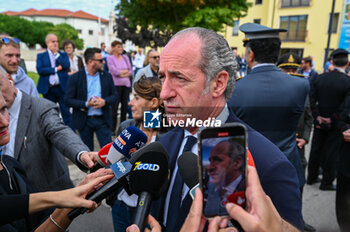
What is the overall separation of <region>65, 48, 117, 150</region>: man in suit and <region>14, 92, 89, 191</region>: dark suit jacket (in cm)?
192

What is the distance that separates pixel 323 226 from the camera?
3555 millimetres

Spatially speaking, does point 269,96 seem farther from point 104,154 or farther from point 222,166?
point 222,166

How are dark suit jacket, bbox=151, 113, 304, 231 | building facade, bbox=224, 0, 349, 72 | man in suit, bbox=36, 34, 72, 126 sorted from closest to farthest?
dark suit jacket, bbox=151, 113, 304, 231
man in suit, bbox=36, 34, 72, 126
building facade, bbox=224, 0, 349, 72

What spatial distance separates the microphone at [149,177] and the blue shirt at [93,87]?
3.37m

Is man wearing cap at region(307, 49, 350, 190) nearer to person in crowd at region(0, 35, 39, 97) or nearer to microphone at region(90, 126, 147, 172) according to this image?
microphone at region(90, 126, 147, 172)

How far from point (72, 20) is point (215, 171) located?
288 feet

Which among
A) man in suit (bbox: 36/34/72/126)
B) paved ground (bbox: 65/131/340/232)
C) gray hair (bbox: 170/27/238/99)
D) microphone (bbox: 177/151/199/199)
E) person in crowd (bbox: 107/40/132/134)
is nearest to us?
microphone (bbox: 177/151/199/199)

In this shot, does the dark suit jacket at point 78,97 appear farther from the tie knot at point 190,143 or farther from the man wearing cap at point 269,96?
the tie knot at point 190,143

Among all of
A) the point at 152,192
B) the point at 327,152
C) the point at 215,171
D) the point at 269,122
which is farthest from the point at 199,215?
the point at 327,152

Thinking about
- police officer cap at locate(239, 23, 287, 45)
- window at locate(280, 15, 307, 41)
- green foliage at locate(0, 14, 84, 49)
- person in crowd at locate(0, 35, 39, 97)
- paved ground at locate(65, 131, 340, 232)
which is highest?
green foliage at locate(0, 14, 84, 49)

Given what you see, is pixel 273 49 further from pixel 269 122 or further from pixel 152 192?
pixel 152 192

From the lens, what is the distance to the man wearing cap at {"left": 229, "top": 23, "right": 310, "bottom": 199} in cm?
242

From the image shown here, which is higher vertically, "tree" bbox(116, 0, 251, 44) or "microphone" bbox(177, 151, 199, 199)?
"tree" bbox(116, 0, 251, 44)

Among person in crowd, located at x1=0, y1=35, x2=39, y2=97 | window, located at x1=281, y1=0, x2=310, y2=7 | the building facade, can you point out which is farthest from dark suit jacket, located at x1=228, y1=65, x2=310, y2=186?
window, located at x1=281, y1=0, x2=310, y2=7
